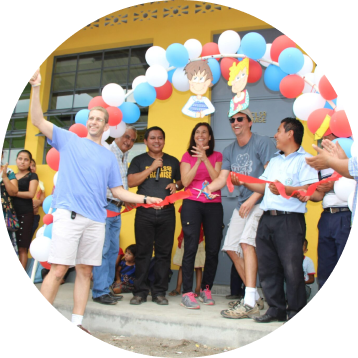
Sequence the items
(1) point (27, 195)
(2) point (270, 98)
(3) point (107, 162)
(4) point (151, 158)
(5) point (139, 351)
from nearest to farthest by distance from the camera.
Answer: (5) point (139, 351), (3) point (107, 162), (4) point (151, 158), (1) point (27, 195), (2) point (270, 98)

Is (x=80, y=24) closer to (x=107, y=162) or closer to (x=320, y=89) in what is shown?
(x=107, y=162)

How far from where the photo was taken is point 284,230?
3.18 meters

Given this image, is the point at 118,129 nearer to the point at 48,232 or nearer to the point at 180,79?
the point at 180,79

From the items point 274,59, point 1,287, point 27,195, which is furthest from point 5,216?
point 274,59

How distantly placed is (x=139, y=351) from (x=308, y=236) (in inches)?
111

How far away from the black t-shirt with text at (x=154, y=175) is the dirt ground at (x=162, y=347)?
1.51 metres

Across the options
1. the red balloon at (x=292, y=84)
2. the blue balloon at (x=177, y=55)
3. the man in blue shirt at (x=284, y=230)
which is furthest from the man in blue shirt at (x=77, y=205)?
the red balloon at (x=292, y=84)

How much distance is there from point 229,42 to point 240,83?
20.3 inches

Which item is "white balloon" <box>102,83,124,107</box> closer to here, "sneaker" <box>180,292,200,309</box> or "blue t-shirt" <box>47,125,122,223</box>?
"blue t-shirt" <box>47,125,122,223</box>

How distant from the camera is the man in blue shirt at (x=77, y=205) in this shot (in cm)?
289

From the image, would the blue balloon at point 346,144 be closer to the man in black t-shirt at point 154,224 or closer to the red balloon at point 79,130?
the man in black t-shirt at point 154,224

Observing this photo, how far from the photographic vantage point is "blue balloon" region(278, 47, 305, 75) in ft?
11.4

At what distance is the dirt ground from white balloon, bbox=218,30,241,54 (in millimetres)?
2898

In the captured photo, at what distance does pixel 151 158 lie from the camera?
4.29m
